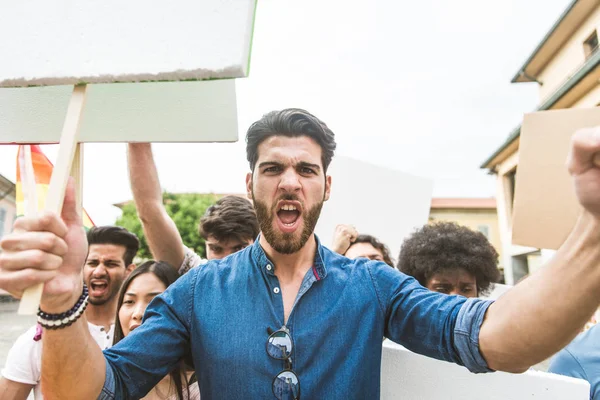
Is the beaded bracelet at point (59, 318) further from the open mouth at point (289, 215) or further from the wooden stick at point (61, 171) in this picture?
the open mouth at point (289, 215)

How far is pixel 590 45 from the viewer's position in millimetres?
14617

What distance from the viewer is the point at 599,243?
1066mm

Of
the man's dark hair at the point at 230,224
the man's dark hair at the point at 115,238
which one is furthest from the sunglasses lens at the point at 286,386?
the man's dark hair at the point at 115,238

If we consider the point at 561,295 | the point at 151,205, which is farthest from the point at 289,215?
the point at 151,205

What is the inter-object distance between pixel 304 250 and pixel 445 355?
644mm

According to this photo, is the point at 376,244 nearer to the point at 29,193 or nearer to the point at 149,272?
the point at 149,272

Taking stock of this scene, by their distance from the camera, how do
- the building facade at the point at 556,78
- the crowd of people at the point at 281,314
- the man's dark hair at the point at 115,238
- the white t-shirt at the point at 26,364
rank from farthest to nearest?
the building facade at the point at 556,78 < the man's dark hair at the point at 115,238 < the white t-shirt at the point at 26,364 < the crowd of people at the point at 281,314

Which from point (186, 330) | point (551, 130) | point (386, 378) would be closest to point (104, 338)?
point (186, 330)

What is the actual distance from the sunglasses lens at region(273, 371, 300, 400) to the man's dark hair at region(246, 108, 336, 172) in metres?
0.85

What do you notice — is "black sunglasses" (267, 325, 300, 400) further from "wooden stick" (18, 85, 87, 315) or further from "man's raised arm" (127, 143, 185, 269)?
"man's raised arm" (127, 143, 185, 269)

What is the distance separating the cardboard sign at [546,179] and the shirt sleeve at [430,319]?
269 millimetres

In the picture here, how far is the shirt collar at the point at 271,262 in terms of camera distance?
67.8 inches

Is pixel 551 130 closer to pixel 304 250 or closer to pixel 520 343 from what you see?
pixel 520 343

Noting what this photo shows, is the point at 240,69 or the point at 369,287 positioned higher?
the point at 240,69
